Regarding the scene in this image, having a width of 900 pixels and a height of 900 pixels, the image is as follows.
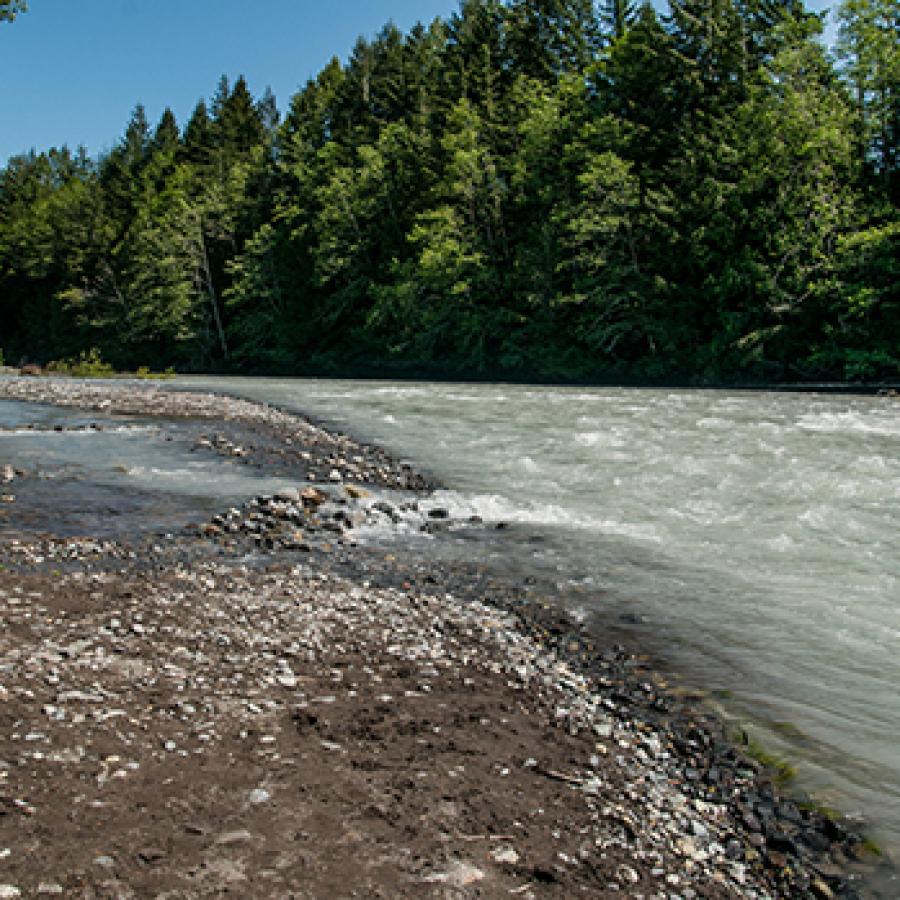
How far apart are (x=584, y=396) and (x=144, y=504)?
21.0 meters

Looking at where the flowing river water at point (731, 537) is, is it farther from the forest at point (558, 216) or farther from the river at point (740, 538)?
the forest at point (558, 216)

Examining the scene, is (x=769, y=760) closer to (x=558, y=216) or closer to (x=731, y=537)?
(x=731, y=537)

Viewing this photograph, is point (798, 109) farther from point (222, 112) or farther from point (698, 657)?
point (222, 112)

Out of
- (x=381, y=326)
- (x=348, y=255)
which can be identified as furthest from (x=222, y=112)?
(x=381, y=326)

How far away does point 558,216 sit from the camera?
37.4 metres

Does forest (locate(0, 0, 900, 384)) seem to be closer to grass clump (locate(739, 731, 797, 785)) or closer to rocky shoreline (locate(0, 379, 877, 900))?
rocky shoreline (locate(0, 379, 877, 900))

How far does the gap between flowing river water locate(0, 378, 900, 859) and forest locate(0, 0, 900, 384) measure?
1200cm

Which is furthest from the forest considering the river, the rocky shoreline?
the rocky shoreline

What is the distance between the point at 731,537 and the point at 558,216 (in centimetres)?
3050

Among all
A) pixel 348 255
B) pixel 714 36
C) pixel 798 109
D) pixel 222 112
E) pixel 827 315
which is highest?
pixel 222 112

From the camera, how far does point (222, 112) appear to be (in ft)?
271

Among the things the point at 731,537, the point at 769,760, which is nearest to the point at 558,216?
the point at 731,537

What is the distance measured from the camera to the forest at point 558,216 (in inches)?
1259

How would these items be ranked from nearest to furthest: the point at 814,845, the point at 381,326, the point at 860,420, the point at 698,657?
the point at 814,845 < the point at 698,657 < the point at 860,420 < the point at 381,326
